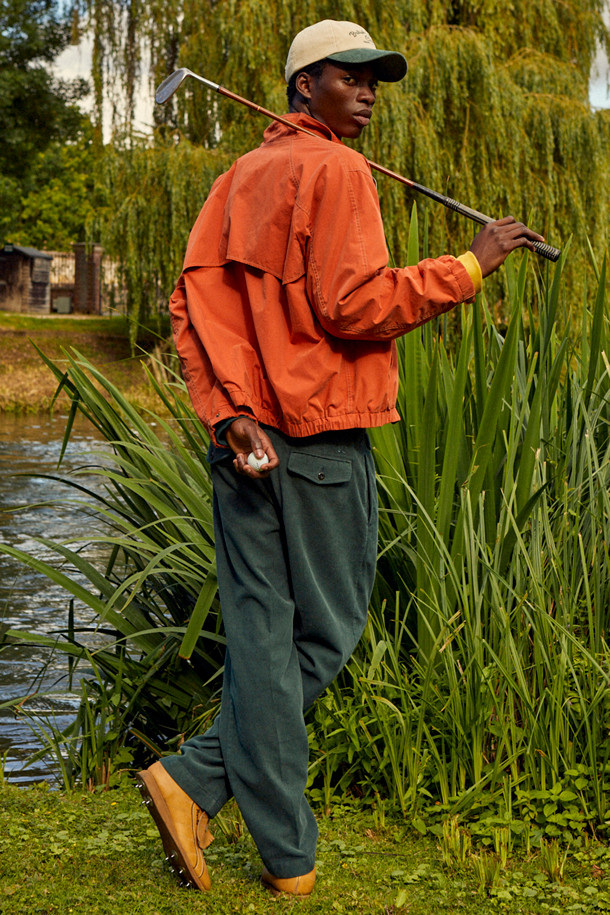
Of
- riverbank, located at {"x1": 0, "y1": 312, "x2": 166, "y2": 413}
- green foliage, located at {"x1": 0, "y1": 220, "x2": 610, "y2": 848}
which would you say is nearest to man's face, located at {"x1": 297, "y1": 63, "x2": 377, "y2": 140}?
green foliage, located at {"x1": 0, "y1": 220, "x2": 610, "y2": 848}

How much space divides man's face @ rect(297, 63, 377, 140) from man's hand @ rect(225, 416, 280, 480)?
68cm

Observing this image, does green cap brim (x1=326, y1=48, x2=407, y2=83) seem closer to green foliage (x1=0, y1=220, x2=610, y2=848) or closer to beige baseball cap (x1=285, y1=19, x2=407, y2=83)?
beige baseball cap (x1=285, y1=19, x2=407, y2=83)

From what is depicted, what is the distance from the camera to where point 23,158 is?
1265 inches

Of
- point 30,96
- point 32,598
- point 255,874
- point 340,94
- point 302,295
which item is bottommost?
point 32,598

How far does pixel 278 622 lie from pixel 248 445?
370 millimetres

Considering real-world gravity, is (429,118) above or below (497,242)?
above

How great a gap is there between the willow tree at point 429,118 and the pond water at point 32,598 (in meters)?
3.81

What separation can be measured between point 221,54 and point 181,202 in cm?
200

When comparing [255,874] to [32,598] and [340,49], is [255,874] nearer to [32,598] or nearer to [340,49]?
[340,49]

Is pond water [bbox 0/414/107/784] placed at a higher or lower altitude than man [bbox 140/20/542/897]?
lower

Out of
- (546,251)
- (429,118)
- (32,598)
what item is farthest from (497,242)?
(429,118)

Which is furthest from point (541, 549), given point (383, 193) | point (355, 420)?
point (383, 193)

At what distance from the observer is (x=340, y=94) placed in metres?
2.34

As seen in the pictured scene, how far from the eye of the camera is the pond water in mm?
3896
